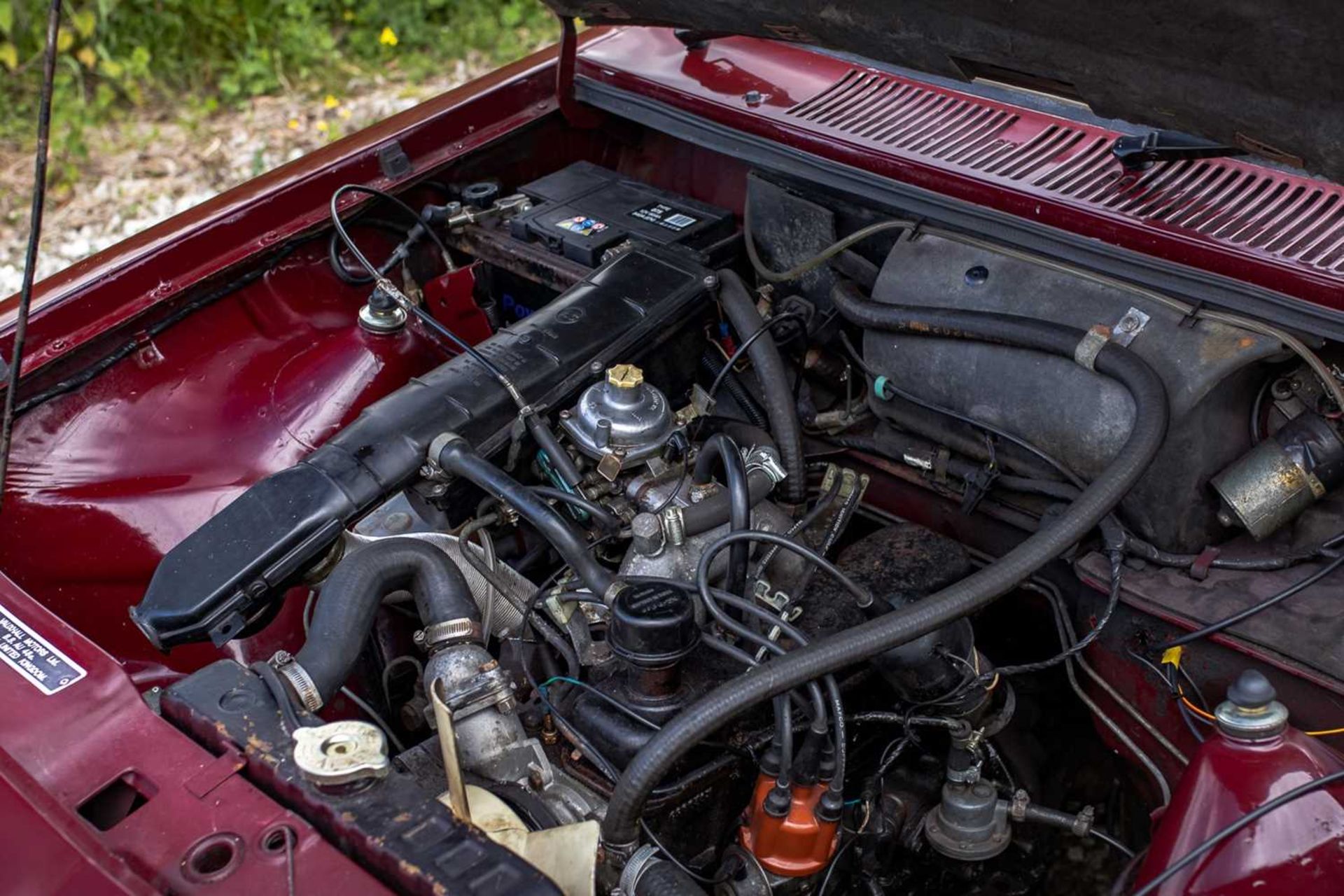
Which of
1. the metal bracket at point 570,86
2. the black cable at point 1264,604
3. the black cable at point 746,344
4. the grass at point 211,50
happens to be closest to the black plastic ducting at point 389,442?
the black cable at point 746,344

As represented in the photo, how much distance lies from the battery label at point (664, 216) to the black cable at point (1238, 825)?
1.35 meters

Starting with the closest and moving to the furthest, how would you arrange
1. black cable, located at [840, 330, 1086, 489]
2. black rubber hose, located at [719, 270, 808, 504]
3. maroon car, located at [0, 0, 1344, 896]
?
maroon car, located at [0, 0, 1344, 896] < black cable, located at [840, 330, 1086, 489] < black rubber hose, located at [719, 270, 808, 504]

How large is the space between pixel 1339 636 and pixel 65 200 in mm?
4602

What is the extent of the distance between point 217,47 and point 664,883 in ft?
16.4

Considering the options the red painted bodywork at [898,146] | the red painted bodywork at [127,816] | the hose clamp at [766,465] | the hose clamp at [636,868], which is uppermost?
the red painted bodywork at [898,146]

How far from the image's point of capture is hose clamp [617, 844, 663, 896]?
5.08 ft

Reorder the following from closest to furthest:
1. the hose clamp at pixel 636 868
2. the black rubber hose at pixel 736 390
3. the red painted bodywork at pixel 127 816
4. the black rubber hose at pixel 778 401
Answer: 1. the red painted bodywork at pixel 127 816
2. the hose clamp at pixel 636 868
3. the black rubber hose at pixel 778 401
4. the black rubber hose at pixel 736 390

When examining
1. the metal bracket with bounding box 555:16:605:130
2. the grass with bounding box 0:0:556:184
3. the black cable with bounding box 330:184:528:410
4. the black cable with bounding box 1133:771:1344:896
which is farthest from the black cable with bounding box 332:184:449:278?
the grass with bounding box 0:0:556:184

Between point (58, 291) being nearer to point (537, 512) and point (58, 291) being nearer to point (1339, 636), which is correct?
point (537, 512)

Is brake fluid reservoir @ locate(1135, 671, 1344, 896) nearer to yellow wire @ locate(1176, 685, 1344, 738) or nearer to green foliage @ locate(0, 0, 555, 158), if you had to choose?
yellow wire @ locate(1176, 685, 1344, 738)

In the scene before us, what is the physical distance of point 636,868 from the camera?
5.11 ft

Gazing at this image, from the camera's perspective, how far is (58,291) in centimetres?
211

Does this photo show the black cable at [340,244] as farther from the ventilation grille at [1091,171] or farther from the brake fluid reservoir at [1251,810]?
the brake fluid reservoir at [1251,810]

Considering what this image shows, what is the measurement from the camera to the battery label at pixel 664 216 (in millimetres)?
2314
